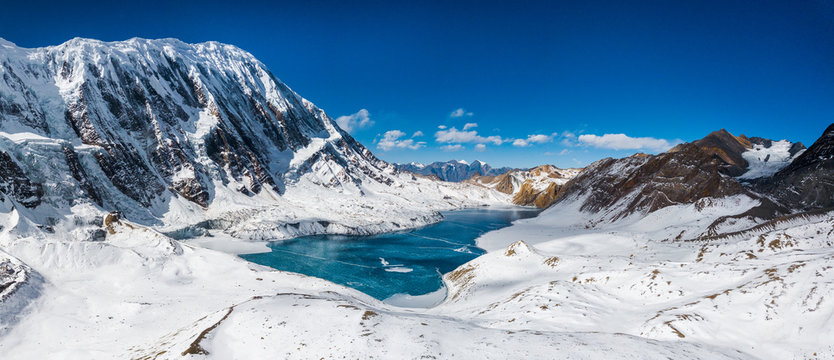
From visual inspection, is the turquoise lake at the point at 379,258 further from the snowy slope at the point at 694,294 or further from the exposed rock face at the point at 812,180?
the exposed rock face at the point at 812,180

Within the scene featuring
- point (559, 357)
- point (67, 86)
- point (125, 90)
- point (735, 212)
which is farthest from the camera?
point (125, 90)

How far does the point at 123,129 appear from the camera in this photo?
118500mm

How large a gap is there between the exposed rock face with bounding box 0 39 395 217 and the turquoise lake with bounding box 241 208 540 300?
4691cm

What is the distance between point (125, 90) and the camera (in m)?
126

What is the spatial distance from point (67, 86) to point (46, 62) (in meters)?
13.6

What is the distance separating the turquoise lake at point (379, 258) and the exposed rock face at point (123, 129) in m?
46.9

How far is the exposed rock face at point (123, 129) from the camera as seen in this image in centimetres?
7956

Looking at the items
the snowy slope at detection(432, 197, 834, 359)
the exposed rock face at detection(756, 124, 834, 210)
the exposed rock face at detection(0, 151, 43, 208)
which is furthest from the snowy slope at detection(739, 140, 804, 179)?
the exposed rock face at detection(0, 151, 43, 208)

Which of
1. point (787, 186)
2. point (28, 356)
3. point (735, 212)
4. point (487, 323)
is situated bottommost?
point (28, 356)

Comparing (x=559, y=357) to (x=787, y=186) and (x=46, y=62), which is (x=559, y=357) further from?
(x=46, y=62)

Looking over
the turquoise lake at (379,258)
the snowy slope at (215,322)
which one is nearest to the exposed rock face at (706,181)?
the turquoise lake at (379,258)

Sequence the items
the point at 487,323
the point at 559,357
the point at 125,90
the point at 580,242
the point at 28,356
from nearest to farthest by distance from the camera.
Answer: the point at 559,357 → the point at 28,356 → the point at 487,323 → the point at 580,242 → the point at 125,90

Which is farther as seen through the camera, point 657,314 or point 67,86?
point 67,86

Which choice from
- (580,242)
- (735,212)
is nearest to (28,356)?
(580,242)
